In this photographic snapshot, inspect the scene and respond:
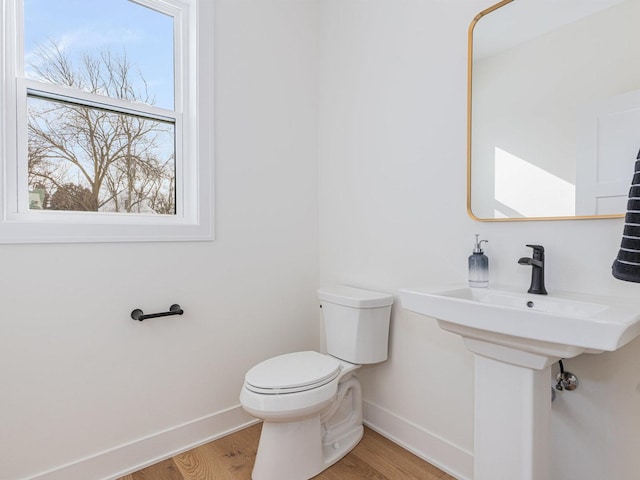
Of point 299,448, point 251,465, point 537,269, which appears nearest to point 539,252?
point 537,269

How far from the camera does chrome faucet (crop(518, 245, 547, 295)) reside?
123cm

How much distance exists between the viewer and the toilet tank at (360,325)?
1748mm

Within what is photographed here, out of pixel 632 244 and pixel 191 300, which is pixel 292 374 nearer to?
pixel 191 300

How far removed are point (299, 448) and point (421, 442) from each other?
60 cm

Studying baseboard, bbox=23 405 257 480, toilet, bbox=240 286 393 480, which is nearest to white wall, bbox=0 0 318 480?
baseboard, bbox=23 405 257 480

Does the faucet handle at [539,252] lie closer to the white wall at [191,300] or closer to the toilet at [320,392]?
the toilet at [320,392]

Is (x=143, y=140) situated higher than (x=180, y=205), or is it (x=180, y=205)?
(x=143, y=140)

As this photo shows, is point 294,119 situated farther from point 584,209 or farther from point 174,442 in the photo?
point 174,442

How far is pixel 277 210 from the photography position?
2.11 m

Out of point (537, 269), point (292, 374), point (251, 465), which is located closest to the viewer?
point (537, 269)

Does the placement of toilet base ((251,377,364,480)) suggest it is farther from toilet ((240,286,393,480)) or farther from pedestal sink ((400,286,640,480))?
pedestal sink ((400,286,640,480))

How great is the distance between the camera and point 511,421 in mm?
1130

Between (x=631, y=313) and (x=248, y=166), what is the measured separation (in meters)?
1.71

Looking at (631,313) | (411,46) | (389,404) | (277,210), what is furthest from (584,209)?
(277,210)
